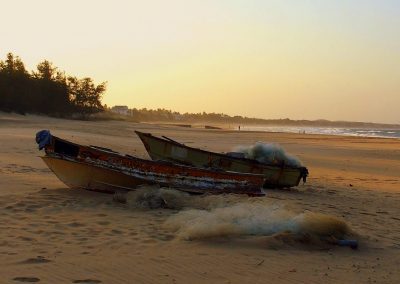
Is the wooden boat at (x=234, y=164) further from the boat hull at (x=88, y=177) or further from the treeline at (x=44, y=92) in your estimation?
the treeline at (x=44, y=92)

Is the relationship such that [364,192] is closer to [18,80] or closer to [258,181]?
[258,181]

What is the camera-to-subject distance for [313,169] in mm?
20969

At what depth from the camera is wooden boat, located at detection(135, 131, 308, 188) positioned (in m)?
14.2

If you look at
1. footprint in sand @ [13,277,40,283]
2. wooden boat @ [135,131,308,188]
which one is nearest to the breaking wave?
wooden boat @ [135,131,308,188]

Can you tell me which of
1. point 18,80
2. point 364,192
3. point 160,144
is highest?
point 18,80

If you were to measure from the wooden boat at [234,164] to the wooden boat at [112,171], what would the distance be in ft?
10.1

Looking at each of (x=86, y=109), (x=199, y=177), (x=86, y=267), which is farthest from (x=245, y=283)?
(x=86, y=109)

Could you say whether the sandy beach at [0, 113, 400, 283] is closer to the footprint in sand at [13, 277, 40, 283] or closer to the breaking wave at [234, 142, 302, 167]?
the footprint in sand at [13, 277, 40, 283]

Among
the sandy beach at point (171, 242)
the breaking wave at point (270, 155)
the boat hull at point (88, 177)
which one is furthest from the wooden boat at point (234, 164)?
the boat hull at point (88, 177)

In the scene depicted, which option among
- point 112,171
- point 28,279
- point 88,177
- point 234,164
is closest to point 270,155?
point 234,164

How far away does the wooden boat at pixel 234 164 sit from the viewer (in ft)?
46.5

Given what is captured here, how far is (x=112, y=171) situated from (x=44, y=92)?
57.1 meters

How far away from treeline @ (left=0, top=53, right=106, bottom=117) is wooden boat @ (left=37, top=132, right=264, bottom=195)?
46985 mm

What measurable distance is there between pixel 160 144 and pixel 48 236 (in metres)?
8.10
